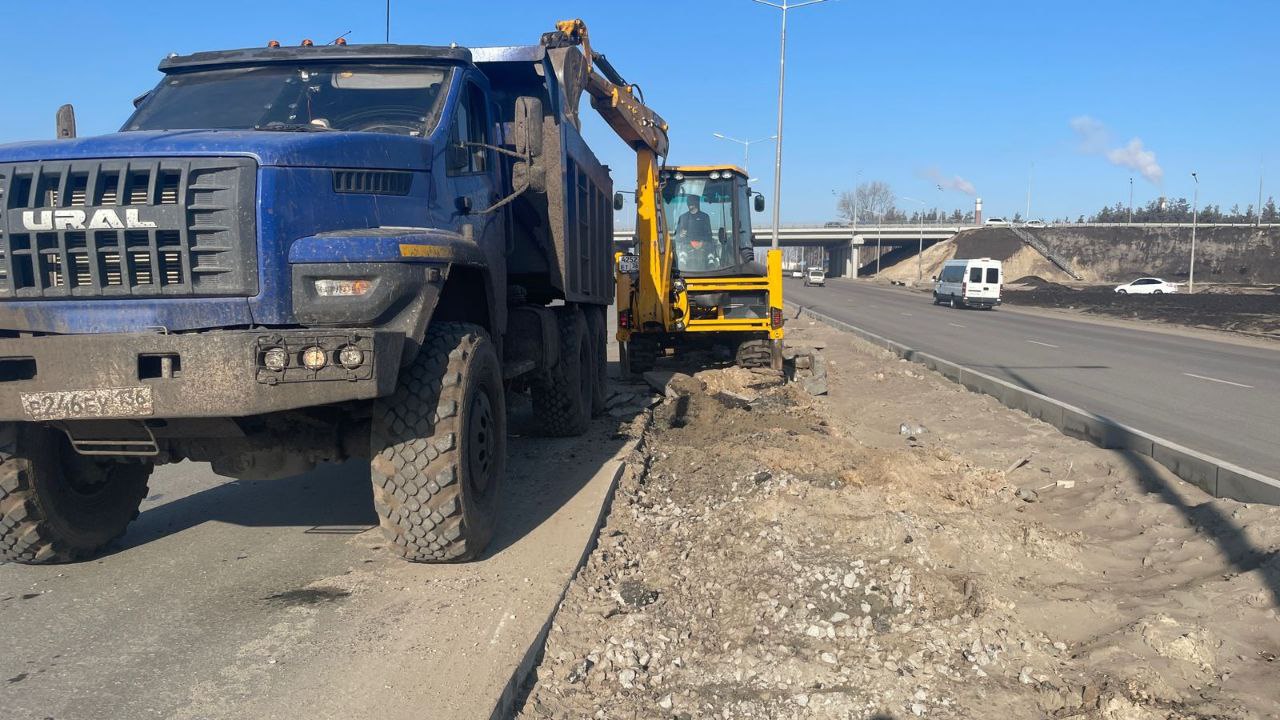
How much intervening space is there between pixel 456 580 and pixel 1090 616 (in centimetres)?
311

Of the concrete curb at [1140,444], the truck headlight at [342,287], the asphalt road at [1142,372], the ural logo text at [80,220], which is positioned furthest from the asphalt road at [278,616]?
the asphalt road at [1142,372]

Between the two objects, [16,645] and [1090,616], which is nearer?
[16,645]

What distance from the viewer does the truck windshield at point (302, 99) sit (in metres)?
5.43

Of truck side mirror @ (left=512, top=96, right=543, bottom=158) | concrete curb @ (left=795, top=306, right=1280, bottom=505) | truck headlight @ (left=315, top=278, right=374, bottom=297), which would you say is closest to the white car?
concrete curb @ (left=795, top=306, right=1280, bottom=505)

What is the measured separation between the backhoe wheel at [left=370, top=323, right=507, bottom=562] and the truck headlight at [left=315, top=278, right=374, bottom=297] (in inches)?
19.9

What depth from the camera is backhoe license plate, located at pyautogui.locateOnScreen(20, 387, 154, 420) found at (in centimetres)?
403

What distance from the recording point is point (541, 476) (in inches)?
278

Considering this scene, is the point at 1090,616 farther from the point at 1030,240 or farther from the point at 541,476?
the point at 1030,240

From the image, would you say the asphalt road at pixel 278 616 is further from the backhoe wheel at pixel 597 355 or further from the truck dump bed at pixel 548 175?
the backhoe wheel at pixel 597 355

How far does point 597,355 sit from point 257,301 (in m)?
5.79

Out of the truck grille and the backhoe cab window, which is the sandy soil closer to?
the truck grille

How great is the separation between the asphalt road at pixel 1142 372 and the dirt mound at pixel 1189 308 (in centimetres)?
329

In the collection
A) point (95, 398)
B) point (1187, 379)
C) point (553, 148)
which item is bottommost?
point (1187, 379)

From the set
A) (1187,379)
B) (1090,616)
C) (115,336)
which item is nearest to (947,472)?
(1090,616)
